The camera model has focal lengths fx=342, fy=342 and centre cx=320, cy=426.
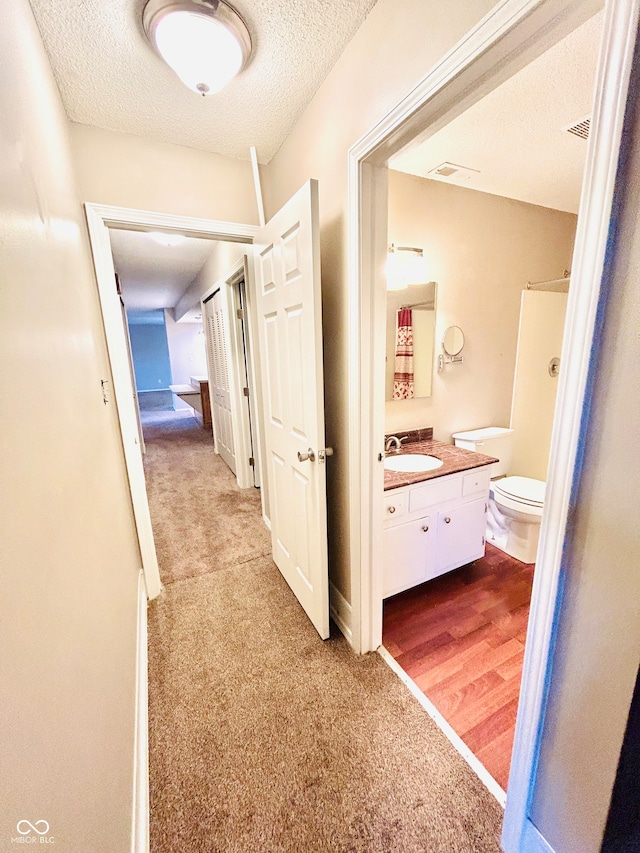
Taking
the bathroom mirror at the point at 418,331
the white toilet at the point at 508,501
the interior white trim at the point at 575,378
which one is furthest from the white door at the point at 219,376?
the interior white trim at the point at 575,378

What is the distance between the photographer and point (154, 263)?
4168 millimetres

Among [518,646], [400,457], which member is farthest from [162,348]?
[518,646]

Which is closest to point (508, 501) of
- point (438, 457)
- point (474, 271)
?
point (438, 457)

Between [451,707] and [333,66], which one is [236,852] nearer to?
[451,707]

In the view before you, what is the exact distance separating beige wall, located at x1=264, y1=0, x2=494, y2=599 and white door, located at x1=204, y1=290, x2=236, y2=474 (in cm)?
195

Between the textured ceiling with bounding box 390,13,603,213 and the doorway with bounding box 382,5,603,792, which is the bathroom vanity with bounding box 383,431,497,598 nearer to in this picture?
the doorway with bounding box 382,5,603,792

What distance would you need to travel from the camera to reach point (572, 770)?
0.81 m

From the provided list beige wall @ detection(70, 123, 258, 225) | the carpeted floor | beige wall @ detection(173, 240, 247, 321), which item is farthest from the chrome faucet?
beige wall @ detection(173, 240, 247, 321)

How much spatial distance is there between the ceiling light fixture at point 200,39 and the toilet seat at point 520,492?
99.4 inches

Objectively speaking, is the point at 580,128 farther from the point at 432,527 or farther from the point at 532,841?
the point at 532,841

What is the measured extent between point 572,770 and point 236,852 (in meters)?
0.94

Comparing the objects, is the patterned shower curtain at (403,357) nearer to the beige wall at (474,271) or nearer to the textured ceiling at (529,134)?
the beige wall at (474,271)

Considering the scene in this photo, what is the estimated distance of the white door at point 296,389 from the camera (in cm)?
135

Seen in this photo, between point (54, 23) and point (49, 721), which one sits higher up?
point (54, 23)
